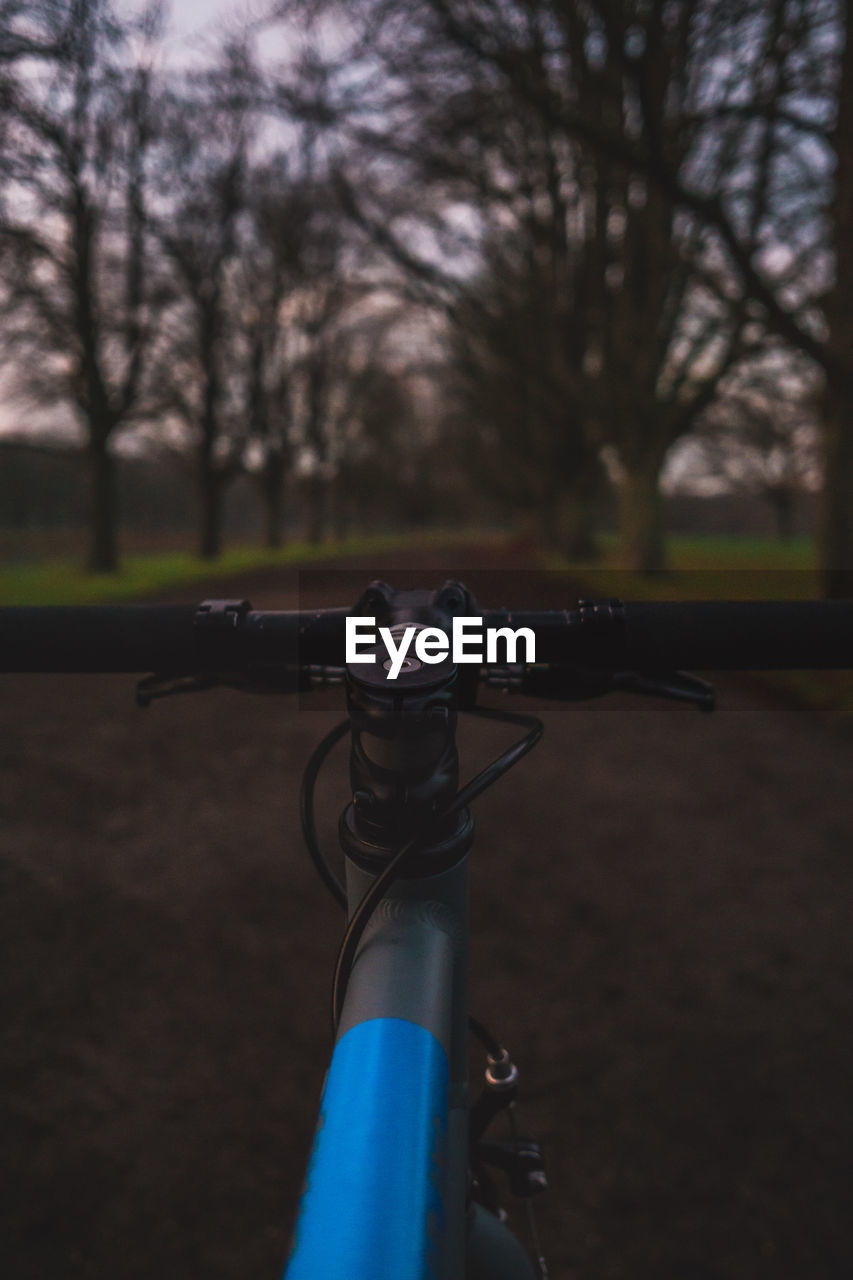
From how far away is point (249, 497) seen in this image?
220 feet

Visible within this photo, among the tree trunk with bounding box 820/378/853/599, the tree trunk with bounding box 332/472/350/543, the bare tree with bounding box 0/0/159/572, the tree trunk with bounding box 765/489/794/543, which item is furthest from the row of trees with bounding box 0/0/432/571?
the tree trunk with bounding box 765/489/794/543

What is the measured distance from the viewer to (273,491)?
30.6m

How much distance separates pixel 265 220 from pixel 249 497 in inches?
1898

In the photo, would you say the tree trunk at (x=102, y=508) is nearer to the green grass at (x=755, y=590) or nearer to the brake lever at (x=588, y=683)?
the green grass at (x=755, y=590)

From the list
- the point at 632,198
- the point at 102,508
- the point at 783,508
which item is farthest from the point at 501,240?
the point at 783,508

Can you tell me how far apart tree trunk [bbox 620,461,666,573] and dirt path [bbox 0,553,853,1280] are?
1168cm

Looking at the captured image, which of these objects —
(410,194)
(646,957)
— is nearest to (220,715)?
(646,957)

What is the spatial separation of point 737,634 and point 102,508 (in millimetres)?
18345

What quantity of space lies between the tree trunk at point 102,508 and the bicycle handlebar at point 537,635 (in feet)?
58.0

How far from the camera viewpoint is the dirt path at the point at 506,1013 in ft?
5.95

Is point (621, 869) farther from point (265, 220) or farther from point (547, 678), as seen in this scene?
point (265, 220)

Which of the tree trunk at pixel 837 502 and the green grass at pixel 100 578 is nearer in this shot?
the tree trunk at pixel 837 502

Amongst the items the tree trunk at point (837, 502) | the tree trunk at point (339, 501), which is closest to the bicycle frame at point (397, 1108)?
the tree trunk at point (837, 502)

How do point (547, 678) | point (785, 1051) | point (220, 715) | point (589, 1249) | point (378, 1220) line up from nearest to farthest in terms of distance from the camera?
point (378, 1220)
point (547, 678)
point (589, 1249)
point (785, 1051)
point (220, 715)
